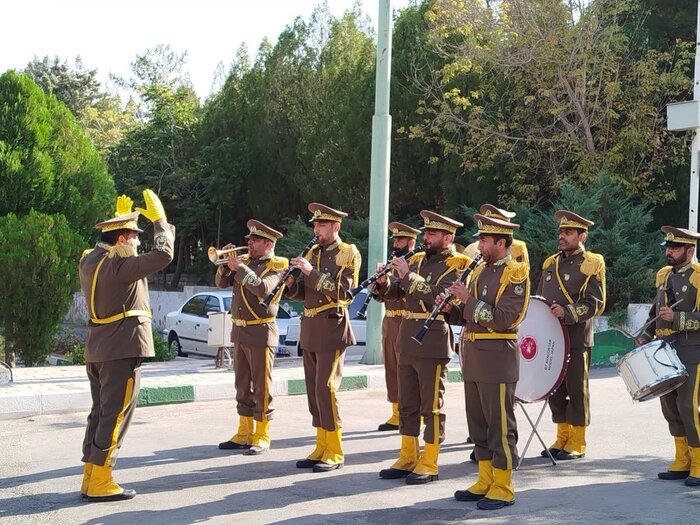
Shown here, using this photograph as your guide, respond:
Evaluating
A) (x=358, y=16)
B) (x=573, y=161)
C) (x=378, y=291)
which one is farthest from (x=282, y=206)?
(x=378, y=291)

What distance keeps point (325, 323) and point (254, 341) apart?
1.12 m

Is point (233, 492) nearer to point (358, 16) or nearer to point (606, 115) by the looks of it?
point (606, 115)

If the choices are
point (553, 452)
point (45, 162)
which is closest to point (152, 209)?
point (553, 452)

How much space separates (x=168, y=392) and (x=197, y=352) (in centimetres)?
671

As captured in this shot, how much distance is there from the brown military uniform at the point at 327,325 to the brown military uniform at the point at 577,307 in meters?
2.02

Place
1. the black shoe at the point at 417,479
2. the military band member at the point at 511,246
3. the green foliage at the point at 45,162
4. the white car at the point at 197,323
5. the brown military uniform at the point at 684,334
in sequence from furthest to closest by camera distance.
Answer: the white car at the point at 197,323
the green foliage at the point at 45,162
the brown military uniform at the point at 684,334
the black shoe at the point at 417,479
the military band member at the point at 511,246

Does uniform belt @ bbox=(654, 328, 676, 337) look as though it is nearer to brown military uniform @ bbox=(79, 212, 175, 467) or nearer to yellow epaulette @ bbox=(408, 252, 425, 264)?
yellow epaulette @ bbox=(408, 252, 425, 264)

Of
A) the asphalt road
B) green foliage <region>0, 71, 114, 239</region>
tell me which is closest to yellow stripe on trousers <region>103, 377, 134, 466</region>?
the asphalt road

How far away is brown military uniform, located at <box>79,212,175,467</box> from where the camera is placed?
288 inches

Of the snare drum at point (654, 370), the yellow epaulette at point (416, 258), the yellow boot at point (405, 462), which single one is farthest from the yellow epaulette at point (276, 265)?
the snare drum at point (654, 370)

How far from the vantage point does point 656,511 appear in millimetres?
6945

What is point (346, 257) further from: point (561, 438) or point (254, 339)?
point (561, 438)

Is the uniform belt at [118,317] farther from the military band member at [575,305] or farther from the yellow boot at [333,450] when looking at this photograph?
the military band member at [575,305]

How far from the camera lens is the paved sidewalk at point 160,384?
37.2ft
